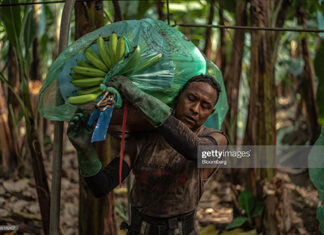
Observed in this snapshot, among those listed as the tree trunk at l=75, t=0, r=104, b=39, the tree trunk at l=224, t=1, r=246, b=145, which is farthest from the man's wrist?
the tree trunk at l=224, t=1, r=246, b=145

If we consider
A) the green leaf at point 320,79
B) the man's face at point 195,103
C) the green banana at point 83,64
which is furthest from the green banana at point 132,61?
the green leaf at point 320,79

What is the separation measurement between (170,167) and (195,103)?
0.24m

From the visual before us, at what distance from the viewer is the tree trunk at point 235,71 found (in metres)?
2.90

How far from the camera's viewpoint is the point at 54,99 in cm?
132

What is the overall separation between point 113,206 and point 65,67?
1.05m

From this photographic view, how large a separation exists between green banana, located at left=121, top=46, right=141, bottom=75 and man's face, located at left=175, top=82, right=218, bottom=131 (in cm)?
21

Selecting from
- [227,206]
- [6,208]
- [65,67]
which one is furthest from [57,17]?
[65,67]

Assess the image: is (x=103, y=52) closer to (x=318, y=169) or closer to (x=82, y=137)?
(x=82, y=137)

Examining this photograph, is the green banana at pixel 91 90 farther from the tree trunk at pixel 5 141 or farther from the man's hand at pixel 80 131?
the tree trunk at pixel 5 141

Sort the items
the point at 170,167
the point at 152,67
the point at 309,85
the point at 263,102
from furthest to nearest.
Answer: the point at 309,85 < the point at 263,102 < the point at 170,167 < the point at 152,67

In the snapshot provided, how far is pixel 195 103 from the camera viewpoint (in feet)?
4.02

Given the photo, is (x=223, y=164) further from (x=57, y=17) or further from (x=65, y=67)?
(x=57, y=17)

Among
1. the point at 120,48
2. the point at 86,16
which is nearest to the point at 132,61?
the point at 120,48

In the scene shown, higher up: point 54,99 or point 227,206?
point 54,99
